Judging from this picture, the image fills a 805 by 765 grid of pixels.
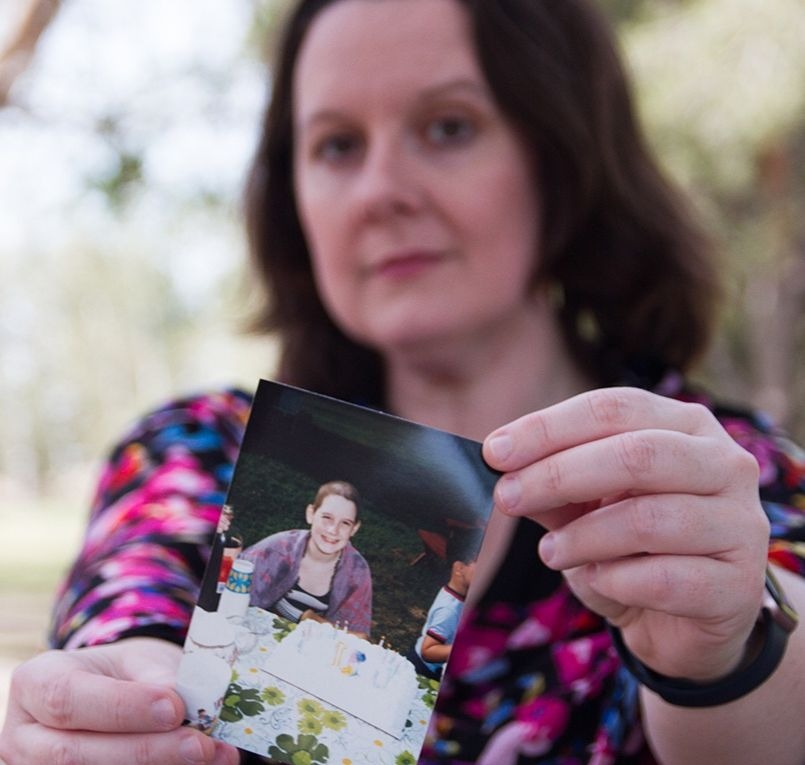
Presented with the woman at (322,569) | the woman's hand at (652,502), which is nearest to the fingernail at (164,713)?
the woman at (322,569)

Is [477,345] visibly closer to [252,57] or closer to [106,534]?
[106,534]

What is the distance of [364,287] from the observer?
1356 mm

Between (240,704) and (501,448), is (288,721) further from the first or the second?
(501,448)

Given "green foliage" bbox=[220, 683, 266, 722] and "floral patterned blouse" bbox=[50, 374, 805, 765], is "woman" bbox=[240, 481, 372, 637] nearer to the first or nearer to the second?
"green foliage" bbox=[220, 683, 266, 722]

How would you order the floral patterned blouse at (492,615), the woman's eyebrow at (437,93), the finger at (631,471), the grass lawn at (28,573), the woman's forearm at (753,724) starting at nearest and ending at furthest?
1. the finger at (631,471)
2. the woman's forearm at (753,724)
3. the floral patterned blouse at (492,615)
4. the woman's eyebrow at (437,93)
5. the grass lawn at (28,573)

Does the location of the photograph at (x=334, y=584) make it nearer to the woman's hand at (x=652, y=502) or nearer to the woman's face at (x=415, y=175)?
the woman's hand at (x=652, y=502)

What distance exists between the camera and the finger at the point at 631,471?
2.30ft

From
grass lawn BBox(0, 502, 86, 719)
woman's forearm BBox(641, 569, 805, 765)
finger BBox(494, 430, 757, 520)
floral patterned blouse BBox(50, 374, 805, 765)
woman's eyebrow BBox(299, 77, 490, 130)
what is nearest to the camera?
finger BBox(494, 430, 757, 520)

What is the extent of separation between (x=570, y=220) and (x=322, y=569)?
2.88 feet

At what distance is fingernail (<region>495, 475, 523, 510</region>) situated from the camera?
0.73 meters

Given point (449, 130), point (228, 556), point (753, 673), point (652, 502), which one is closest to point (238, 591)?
point (228, 556)

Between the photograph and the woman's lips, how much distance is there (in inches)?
21.8

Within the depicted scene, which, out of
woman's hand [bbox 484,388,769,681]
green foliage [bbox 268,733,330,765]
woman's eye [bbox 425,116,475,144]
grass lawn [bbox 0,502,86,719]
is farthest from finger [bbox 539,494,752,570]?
woman's eye [bbox 425,116,475,144]

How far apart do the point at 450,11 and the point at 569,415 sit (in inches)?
32.4
